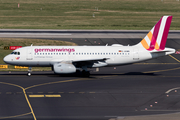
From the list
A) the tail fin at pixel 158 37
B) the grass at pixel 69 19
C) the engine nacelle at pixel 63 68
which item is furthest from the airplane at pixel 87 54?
the grass at pixel 69 19

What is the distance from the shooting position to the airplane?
5038cm

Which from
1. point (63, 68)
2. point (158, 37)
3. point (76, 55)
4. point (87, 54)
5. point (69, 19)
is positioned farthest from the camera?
point (69, 19)

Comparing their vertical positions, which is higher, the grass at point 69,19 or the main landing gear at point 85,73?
the grass at point 69,19

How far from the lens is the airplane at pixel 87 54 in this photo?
50.4 meters

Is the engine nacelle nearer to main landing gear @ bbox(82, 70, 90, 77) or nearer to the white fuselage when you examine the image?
the white fuselage

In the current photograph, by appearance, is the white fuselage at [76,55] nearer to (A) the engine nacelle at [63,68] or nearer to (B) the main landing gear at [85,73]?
(A) the engine nacelle at [63,68]

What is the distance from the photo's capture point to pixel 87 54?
51031mm

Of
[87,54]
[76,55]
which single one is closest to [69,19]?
[87,54]

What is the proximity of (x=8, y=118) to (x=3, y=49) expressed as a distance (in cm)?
4324

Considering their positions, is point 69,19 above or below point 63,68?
above

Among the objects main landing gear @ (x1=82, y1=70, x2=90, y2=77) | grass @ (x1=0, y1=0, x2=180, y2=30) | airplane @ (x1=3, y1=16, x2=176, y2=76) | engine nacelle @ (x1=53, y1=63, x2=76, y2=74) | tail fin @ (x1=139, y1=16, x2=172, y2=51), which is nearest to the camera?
engine nacelle @ (x1=53, y1=63, x2=76, y2=74)

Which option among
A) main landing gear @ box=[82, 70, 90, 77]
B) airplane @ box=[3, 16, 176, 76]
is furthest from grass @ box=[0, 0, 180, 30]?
main landing gear @ box=[82, 70, 90, 77]

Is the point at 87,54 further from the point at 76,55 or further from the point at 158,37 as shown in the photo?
the point at 158,37

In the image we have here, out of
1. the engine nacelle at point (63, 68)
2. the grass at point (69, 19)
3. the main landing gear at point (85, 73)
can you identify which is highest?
the grass at point (69, 19)
